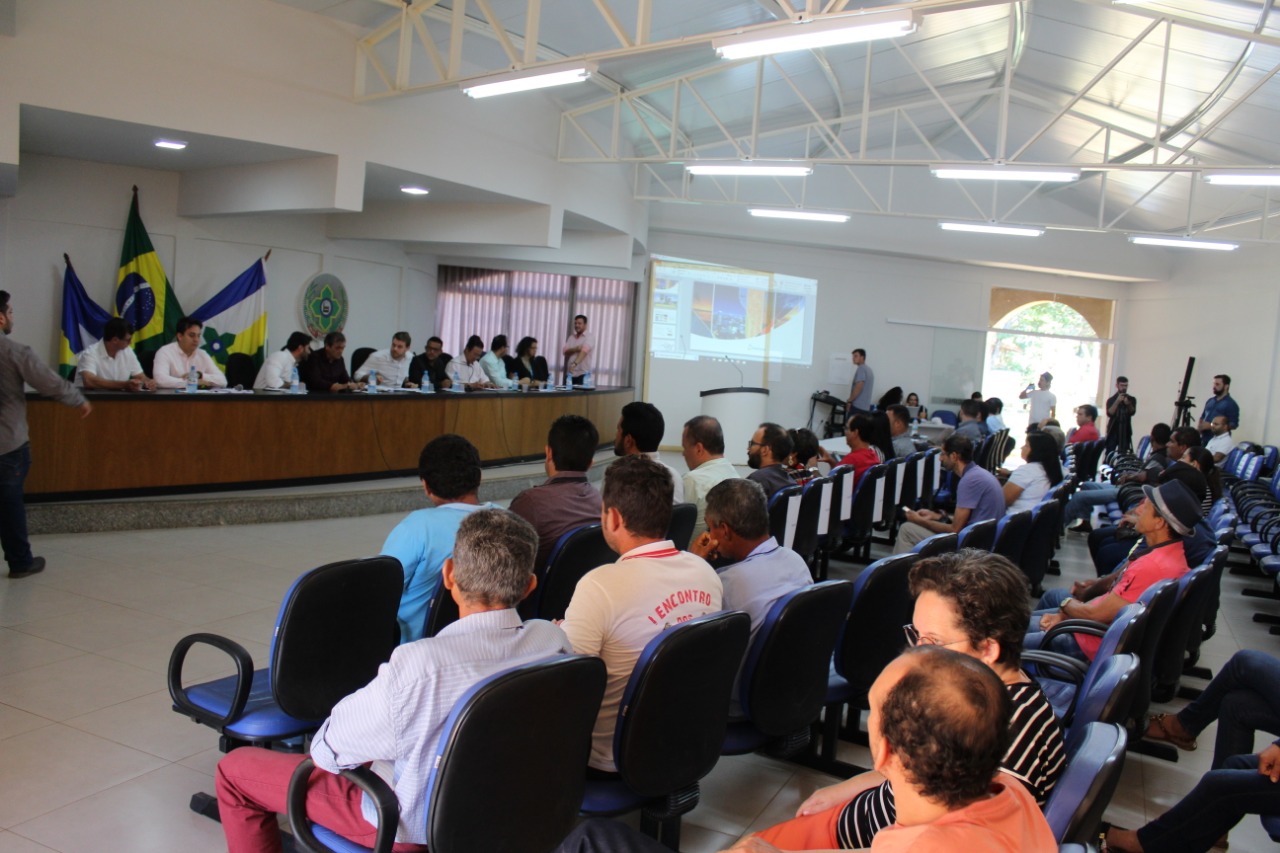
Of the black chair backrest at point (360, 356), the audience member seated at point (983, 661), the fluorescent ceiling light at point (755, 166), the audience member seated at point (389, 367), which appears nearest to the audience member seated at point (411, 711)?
the audience member seated at point (983, 661)

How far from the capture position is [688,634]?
2020mm

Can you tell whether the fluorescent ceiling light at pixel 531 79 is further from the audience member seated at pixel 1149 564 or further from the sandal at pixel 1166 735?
the sandal at pixel 1166 735

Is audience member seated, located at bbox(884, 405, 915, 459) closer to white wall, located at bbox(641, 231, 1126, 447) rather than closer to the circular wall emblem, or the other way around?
the circular wall emblem

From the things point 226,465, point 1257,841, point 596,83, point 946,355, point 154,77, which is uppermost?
point 596,83

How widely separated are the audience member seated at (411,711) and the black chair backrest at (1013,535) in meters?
2.99

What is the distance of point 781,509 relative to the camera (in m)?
4.48

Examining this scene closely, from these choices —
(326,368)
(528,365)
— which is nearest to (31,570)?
(326,368)

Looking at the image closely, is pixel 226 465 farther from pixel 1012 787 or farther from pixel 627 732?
pixel 1012 787

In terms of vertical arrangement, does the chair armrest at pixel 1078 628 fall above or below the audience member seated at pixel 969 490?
below

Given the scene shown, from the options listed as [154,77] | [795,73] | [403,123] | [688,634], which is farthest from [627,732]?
[795,73]

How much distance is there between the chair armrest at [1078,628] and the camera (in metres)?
3.18

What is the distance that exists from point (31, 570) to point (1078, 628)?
503 cm

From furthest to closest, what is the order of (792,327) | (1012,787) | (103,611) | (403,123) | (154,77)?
1. (792,327)
2. (403,123)
3. (154,77)
4. (103,611)
5. (1012,787)

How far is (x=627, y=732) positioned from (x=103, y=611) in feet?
11.2
